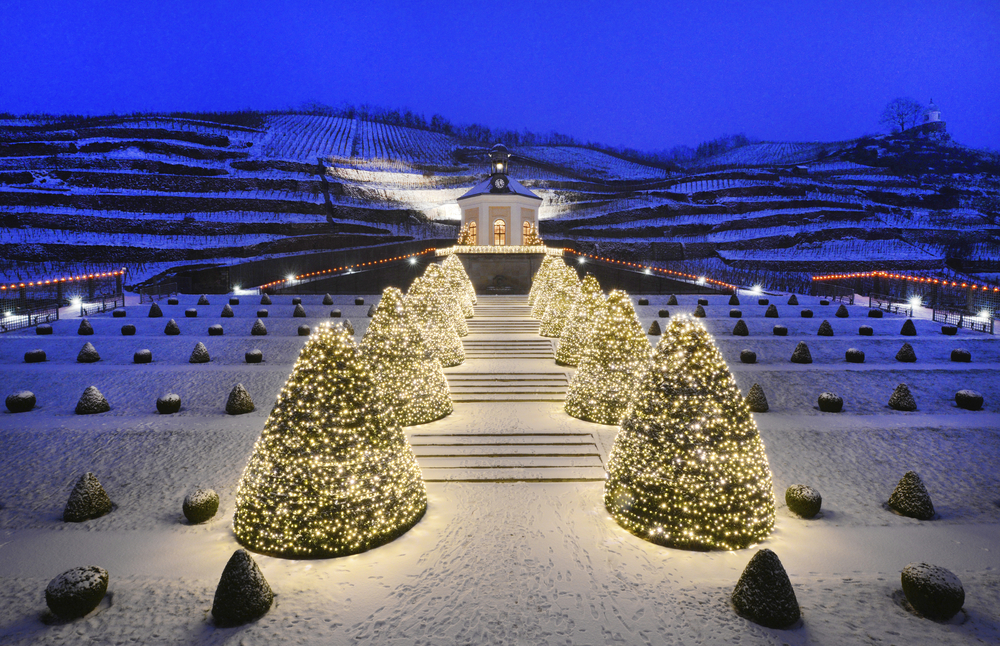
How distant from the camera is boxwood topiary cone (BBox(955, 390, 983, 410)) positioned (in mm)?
16109

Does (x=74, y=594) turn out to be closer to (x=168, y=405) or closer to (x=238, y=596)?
(x=238, y=596)

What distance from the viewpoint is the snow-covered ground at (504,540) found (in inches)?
271

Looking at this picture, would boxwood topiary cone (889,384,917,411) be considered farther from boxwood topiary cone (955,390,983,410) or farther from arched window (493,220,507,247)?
arched window (493,220,507,247)

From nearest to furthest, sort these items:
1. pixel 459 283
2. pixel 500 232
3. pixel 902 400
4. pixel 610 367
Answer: pixel 610 367 < pixel 902 400 < pixel 459 283 < pixel 500 232

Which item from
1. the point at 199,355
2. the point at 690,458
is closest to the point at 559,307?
the point at 199,355

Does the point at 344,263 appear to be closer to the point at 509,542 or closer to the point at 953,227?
the point at 509,542

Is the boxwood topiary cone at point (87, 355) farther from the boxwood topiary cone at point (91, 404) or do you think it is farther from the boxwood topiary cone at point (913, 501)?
the boxwood topiary cone at point (913, 501)

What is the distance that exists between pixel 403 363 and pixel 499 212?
3168 cm

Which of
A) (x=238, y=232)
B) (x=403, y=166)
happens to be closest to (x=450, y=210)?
(x=403, y=166)

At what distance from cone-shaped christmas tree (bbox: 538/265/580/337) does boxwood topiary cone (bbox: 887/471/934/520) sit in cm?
1323

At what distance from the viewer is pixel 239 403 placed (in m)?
15.7

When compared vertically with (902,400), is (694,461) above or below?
above

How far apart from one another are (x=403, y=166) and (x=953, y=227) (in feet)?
240

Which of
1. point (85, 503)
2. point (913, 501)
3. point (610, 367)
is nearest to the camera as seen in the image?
point (85, 503)
